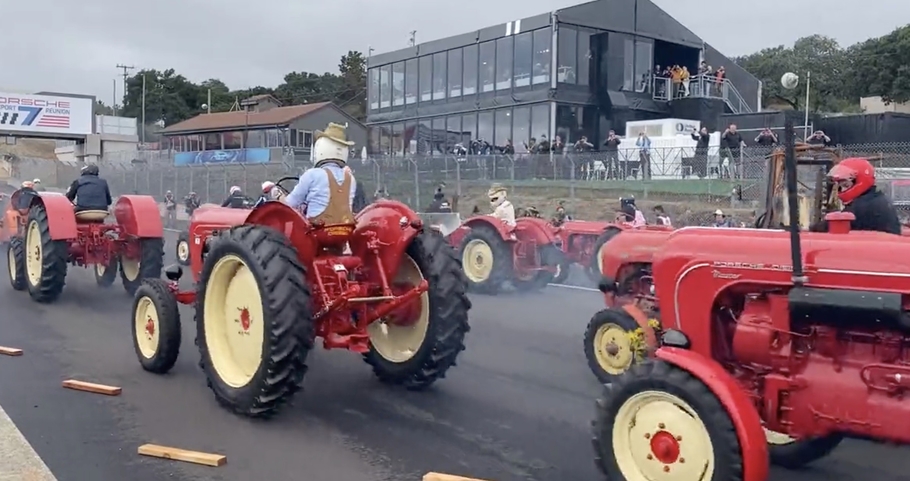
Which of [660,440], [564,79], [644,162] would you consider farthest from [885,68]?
[660,440]

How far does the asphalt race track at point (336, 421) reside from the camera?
16.3ft

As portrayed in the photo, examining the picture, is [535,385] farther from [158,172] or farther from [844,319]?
[158,172]

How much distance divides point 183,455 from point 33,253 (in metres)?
7.41

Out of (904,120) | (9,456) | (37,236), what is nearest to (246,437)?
(9,456)

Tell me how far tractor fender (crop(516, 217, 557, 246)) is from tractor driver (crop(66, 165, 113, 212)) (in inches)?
228

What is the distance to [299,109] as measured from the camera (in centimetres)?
5069

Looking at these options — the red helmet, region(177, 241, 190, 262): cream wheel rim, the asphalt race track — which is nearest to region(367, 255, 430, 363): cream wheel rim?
the asphalt race track

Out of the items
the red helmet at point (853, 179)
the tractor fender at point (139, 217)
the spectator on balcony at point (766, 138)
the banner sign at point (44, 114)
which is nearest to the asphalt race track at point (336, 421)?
the red helmet at point (853, 179)

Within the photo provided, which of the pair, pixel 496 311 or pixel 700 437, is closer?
pixel 700 437

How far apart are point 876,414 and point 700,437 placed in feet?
2.56

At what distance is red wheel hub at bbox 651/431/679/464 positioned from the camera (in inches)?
165

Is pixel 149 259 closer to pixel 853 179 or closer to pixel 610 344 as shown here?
pixel 610 344

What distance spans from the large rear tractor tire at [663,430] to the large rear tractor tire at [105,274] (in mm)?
9494

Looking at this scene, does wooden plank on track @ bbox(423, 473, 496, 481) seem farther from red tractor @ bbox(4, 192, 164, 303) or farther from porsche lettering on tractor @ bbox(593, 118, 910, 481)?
red tractor @ bbox(4, 192, 164, 303)
